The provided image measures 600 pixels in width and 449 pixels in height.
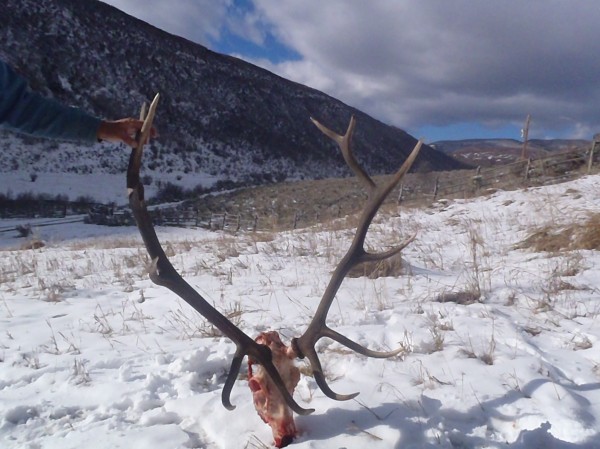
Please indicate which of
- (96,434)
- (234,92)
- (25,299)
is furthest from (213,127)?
(96,434)

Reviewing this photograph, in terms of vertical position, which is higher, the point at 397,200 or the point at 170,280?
the point at 397,200

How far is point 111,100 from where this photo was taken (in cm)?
3797

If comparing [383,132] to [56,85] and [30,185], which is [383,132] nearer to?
[56,85]

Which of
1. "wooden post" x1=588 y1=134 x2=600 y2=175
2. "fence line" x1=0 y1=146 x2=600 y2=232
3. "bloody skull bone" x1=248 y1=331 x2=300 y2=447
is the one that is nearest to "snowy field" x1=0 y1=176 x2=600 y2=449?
"bloody skull bone" x1=248 y1=331 x2=300 y2=447

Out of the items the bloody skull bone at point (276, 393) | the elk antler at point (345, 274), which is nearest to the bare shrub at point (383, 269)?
the elk antler at point (345, 274)

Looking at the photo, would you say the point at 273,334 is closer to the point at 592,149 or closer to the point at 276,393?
the point at 276,393

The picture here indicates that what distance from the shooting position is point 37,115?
2.57 m

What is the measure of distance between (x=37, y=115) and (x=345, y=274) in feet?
5.59

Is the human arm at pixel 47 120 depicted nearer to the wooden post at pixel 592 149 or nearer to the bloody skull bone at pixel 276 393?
the bloody skull bone at pixel 276 393

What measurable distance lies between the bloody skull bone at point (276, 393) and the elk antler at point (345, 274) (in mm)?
82

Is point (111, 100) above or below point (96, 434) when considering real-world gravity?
above

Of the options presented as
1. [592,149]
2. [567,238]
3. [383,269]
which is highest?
[592,149]

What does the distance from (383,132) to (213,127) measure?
2462cm

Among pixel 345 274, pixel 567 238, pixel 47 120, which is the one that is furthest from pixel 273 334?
pixel 567 238
